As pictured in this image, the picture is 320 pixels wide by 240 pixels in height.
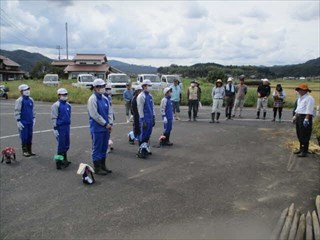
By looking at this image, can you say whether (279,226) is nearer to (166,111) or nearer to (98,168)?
(98,168)

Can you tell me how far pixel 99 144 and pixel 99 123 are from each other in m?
0.49

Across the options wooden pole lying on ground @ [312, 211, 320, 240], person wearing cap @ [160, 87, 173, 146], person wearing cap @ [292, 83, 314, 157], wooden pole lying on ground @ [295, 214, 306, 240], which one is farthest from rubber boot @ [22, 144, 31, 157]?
person wearing cap @ [292, 83, 314, 157]

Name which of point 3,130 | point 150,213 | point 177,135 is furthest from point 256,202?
point 3,130

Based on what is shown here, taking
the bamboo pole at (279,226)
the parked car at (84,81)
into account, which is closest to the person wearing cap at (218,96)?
the bamboo pole at (279,226)

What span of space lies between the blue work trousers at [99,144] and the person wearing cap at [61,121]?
109 cm

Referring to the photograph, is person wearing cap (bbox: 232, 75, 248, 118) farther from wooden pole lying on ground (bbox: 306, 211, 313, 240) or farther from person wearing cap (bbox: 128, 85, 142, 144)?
wooden pole lying on ground (bbox: 306, 211, 313, 240)

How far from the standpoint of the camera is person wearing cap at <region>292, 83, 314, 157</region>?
8.52 metres

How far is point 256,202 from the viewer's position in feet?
19.1

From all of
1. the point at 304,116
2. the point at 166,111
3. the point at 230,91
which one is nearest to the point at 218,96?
the point at 230,91

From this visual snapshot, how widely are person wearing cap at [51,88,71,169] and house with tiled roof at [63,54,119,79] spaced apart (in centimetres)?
5788

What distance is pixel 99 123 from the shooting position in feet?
22.9

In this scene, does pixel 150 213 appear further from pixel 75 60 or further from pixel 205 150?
pixel 75 60

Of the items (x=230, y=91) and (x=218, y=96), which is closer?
(x=218, y=96)

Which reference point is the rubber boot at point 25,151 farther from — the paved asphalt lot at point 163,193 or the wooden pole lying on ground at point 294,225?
the wooden pole lying on ground at point 294,225
